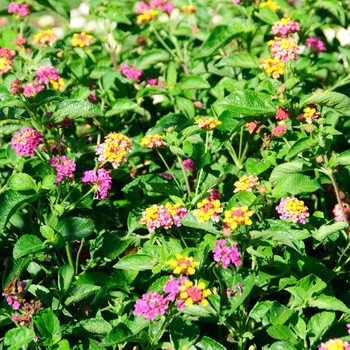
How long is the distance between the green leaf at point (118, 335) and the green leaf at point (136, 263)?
19 cm

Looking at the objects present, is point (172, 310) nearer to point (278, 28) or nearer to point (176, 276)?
point (176, 276)

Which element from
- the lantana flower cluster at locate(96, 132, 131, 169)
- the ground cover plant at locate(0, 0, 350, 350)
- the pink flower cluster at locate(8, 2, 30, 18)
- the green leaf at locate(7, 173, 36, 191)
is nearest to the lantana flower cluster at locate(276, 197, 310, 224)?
the ground cover plant at locate(0, 0, 350, 350)

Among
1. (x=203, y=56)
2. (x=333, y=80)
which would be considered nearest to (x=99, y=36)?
(x=203, y=56)

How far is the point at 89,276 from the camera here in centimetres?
227

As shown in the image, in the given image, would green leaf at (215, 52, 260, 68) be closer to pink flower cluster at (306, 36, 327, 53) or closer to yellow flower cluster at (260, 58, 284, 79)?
yellow flower cluster at (260, 58, 284, 79)

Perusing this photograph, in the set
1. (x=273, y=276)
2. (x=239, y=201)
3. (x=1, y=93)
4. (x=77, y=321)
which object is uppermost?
(x=1, y=93)

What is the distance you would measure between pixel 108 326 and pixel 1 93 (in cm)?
98

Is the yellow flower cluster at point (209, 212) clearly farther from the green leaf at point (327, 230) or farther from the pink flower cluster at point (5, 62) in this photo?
the pink flower cluster at point (5, 62)

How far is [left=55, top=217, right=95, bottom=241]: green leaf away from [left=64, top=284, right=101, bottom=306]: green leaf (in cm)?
16

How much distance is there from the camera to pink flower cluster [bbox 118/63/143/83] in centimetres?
313


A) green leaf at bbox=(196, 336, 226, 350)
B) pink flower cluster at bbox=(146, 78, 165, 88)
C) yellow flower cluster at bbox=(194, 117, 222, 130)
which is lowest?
green leaf at bbox=(196, 336, 226, 350)

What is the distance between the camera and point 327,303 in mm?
2051

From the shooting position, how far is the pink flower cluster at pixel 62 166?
227cm

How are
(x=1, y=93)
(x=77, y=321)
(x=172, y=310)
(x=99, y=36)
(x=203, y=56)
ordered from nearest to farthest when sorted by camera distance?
(x=172, y=310) → (x=77, y=321) → (x=1, y=93) → (x=203, y=56) → (x=99, y=36)
